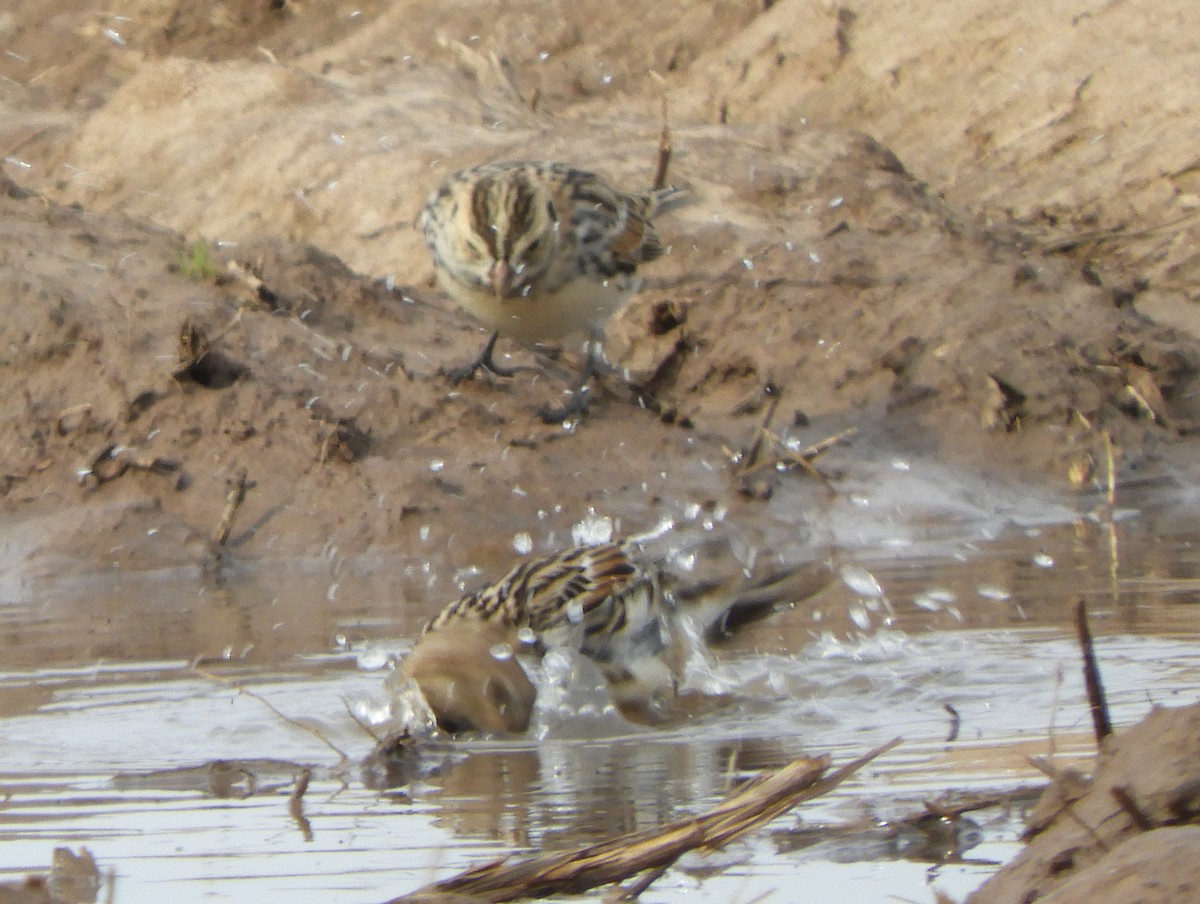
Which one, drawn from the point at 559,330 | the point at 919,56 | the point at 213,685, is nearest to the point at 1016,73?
the point at 919,56

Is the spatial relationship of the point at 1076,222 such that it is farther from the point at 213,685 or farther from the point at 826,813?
the point at 826,813

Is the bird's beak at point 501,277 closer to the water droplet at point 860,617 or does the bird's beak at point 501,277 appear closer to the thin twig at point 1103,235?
the water droplet at point 860,617

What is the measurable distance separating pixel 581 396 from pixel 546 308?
471mm

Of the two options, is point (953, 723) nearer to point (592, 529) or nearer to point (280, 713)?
point (280, 713)

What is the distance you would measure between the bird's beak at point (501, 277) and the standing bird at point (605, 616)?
240cm

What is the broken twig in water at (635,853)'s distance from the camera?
3.16 meters

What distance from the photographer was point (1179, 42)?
43.1 feet

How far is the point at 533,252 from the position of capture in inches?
336

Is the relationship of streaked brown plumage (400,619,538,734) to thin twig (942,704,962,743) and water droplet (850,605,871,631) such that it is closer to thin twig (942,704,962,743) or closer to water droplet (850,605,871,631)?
thin twig (942,704,962,743)

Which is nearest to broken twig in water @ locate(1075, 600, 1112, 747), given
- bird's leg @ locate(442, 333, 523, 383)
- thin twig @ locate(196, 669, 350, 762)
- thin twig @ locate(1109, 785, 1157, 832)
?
thin twig @ locate(1109, 785, 1157, 832)

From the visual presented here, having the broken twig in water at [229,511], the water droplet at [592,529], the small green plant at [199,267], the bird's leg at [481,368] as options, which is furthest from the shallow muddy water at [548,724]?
the small green plant at [199,267]

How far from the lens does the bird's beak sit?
8344 millimetres

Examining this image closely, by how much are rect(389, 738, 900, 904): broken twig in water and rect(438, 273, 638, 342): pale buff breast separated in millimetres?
5339

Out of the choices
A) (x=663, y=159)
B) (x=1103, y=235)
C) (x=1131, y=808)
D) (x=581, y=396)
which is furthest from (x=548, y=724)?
(x=1103, y=235)
